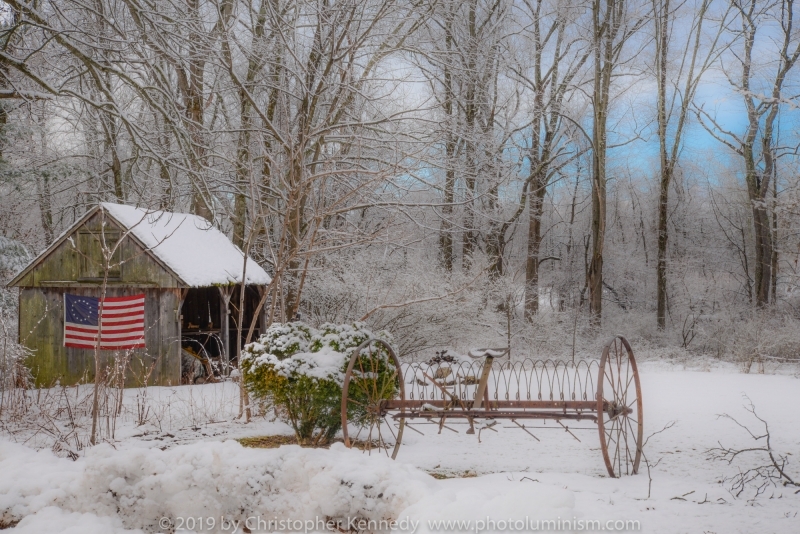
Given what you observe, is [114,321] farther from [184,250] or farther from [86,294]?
[184,250]

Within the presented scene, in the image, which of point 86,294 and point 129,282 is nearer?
point 129,282

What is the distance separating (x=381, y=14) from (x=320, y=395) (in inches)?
294

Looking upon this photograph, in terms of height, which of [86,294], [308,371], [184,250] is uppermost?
[184,250]

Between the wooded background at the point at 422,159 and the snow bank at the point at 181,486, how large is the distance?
377 cm

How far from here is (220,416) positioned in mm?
9016

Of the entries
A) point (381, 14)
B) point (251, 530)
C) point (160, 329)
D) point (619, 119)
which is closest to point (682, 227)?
point (619, 119)

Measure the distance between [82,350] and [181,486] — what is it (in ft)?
34.3

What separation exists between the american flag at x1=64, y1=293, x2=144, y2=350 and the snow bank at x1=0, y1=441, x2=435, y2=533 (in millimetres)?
8234

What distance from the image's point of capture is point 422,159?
11.2 meters

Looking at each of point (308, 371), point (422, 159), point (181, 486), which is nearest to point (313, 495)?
point (181, 486)

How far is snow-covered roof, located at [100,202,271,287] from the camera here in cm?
1233

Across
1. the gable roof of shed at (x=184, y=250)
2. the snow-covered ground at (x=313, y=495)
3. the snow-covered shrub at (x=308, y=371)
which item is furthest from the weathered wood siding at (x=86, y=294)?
the snow-covered ground at (x=313, y=495)

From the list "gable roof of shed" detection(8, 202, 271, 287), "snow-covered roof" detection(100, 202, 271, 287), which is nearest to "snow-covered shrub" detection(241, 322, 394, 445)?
"snow-covered roof" detection(100, 202, 271, 287)

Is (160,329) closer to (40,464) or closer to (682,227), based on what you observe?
(40,464)
